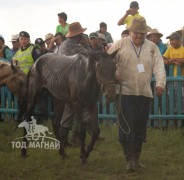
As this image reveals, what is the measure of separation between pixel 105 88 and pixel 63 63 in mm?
1849

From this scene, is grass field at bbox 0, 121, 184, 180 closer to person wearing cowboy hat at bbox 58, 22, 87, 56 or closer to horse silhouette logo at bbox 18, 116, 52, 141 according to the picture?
horse silhouette logo at bbox 18, 116, 52, 141

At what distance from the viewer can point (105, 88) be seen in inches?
283

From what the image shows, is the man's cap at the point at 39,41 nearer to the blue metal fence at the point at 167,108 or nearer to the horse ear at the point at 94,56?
the blue metal fence at the point at 167,108

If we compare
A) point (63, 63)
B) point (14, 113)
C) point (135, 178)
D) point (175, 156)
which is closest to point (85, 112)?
point (63, 63)


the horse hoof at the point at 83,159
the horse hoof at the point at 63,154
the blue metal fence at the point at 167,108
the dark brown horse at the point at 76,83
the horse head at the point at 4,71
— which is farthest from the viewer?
the blue metal fence at the point at 167,108

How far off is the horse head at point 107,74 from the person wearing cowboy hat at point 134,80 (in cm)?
19

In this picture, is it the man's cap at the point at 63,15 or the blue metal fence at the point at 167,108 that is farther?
the man's cap at the point at 63,15

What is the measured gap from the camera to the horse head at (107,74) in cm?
715

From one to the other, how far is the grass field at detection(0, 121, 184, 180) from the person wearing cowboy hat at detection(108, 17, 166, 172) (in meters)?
0.38

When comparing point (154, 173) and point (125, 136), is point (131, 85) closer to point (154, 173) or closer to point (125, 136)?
point (125, 136)

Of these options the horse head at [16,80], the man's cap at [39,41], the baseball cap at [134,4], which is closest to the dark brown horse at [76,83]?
the horse head at [16,80]

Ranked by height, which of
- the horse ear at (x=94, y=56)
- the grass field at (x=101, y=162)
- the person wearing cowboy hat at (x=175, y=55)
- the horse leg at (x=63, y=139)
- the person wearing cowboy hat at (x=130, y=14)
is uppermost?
the person wearing cowboy hat at (x=130, y=14)

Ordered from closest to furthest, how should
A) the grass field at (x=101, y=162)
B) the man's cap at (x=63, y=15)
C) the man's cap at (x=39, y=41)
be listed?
the grass field at (x=101, y=162)
the man's cap at (x=39, y=41)
the man's cap at (x=63, y=15)

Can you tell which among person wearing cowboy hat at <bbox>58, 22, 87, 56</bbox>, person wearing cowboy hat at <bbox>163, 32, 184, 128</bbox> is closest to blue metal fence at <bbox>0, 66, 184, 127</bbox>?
person wearing cowboy hat at <bbox>163, 32, 184, 128</bbox>
